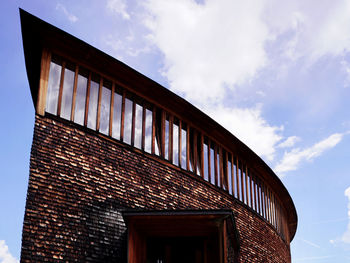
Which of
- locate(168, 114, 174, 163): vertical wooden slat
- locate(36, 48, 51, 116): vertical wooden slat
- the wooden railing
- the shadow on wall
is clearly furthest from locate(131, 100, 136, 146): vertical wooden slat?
locate(36, 48, 51, 116): vertical wooden slat

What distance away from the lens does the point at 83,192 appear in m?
13.7

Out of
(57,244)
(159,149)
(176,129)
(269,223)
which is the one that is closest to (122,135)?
(159,149)

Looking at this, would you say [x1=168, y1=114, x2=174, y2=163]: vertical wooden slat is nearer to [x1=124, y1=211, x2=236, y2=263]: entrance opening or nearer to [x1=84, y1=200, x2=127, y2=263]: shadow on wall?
[x1=84, y1=200, x2=127, y2=263]: shadow on wall

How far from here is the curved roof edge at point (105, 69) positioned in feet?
45.8

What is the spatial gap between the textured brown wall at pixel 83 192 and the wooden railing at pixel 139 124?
19.7 inches

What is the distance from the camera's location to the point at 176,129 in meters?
18.1

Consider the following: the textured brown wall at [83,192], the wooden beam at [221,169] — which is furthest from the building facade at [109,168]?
the wooden beam at [221,169]

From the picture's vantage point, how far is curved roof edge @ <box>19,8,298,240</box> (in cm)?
1396

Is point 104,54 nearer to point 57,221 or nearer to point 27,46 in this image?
point 27,46

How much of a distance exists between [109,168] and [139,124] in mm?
2341

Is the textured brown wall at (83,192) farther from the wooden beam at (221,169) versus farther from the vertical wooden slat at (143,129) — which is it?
the wooden beam at (221,169)

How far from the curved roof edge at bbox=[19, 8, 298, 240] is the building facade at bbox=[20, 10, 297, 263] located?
35mm

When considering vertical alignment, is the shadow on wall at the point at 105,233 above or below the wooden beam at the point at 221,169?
below

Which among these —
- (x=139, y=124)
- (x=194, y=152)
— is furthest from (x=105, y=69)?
(x=194, y=152)
